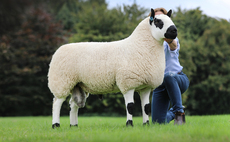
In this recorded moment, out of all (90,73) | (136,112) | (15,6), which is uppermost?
(15,6)

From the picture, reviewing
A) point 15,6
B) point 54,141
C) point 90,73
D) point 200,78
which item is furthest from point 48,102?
point 15,6

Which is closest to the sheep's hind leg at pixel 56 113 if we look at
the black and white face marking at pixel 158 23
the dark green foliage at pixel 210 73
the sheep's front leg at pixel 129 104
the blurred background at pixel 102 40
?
A: the sheep's front leg at pixel 129 104

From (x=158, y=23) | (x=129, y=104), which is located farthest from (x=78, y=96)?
(x=158, y=23)

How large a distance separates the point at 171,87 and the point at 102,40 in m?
8.96

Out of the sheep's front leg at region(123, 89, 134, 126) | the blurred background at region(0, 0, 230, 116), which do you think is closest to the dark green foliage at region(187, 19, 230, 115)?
the blurred background at region(0, 0, 230, 116)

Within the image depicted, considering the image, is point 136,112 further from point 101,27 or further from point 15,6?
point 15,6

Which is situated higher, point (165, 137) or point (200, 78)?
point (200, 78)

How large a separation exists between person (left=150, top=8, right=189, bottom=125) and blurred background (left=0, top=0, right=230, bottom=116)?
7239mm

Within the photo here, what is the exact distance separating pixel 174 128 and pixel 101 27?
1061 cm

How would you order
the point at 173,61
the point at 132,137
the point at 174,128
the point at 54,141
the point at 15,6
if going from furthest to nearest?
the point at 173,61, the point at 174,128, the point at 54,141, the point at 132,137, the point at 15,6

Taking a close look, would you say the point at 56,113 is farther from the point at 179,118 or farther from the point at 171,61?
the point at 171,61

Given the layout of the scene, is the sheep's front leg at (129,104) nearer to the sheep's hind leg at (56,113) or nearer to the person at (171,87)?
the person at (171,87)

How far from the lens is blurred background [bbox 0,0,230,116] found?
43.2ft

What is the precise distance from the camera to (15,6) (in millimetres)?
1694
